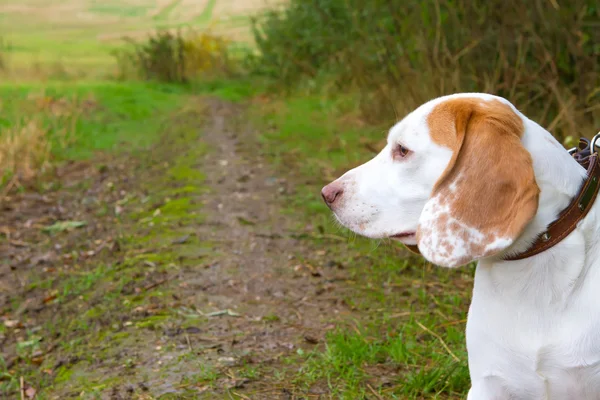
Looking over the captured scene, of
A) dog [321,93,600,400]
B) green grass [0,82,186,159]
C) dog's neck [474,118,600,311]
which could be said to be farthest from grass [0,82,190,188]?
dog's neck [474,118,600,311]

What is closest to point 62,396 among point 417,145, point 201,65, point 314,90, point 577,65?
point 417,145

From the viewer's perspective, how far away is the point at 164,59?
21938 mm

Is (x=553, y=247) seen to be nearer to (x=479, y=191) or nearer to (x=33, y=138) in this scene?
(x=479, y=191)

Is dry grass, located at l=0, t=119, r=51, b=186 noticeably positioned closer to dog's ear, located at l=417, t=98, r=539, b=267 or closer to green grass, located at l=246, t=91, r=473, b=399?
green grass, located at l=246, t=91, r=473, b=399

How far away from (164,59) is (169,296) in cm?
1817

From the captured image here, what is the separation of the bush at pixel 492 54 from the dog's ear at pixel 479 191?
3.23 metres

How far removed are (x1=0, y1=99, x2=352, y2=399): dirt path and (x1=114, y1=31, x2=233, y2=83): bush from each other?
1459cm

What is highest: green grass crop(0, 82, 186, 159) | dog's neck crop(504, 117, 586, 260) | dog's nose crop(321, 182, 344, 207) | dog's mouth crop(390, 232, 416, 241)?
dog's neck crop(504, 117, 586, 260)

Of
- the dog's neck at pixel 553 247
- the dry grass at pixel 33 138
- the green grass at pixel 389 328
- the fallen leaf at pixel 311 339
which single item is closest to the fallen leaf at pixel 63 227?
the dry grass at pixel 33 138

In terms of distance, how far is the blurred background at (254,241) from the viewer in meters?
3.69

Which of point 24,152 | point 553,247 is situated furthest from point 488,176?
point 24,152

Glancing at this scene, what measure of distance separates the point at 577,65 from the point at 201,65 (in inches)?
703

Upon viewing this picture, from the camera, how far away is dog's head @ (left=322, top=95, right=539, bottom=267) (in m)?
2.14

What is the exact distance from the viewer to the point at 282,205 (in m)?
6.84
